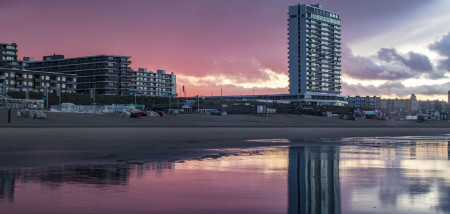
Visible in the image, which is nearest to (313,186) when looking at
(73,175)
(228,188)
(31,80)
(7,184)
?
(228,188)

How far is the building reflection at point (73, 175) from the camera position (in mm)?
14383

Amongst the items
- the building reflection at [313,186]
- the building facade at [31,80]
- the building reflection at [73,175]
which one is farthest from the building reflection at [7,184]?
the building facade at [31,80]

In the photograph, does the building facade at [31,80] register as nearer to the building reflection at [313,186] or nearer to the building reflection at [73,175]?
the building reflection at [73,175]

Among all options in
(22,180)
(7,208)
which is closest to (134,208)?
(7,208)

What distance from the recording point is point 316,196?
12.6m

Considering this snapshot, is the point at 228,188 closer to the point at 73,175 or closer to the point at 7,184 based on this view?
the point at 73,175

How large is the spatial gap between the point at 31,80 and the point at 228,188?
573ft

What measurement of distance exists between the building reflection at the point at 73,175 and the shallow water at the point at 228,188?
24 mm

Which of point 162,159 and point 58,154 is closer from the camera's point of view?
point 162,159

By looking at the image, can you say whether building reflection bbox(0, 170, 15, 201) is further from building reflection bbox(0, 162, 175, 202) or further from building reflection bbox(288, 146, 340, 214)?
building reflection bbox(288, 146, 340, 214)

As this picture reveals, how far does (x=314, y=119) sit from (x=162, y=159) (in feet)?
327

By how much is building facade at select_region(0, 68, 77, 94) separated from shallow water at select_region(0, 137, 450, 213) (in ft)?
512

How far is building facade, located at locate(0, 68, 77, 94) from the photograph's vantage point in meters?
166

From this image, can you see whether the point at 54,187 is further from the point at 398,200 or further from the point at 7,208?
the point at 398,200
